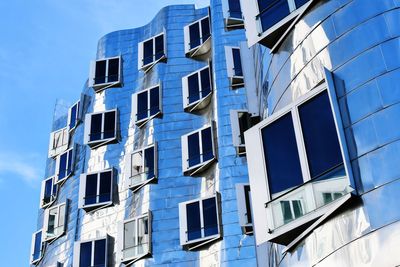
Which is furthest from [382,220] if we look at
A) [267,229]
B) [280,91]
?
[280,91]

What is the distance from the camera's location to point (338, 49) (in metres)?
10.2

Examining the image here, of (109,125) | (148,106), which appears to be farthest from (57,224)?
(148,106)

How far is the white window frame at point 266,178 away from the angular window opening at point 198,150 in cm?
1115

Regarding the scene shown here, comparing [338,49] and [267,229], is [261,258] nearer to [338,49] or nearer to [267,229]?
[267,229]

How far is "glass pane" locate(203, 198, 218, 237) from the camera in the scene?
2053 cm

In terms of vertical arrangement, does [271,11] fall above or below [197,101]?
below

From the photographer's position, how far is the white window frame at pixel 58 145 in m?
30.7

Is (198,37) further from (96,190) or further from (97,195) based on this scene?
(97,195)

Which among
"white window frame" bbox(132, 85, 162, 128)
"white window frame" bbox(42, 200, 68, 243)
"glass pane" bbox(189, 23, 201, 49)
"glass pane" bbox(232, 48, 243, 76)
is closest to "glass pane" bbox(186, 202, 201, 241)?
"glass pane" bbox(232, 48, 243, 76)

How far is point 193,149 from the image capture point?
22.7m

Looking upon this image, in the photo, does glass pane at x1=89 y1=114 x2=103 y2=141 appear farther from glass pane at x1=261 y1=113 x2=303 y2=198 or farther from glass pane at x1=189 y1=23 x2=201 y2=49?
glass pane at x1=261 y1=113 x2=303 y2=198

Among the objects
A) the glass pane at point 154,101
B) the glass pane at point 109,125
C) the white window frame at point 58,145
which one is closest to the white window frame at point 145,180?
the glass pane at point 154,101

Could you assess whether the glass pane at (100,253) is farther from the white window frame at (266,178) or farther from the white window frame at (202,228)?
the white window frame at (266,178)

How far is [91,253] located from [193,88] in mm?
7067
